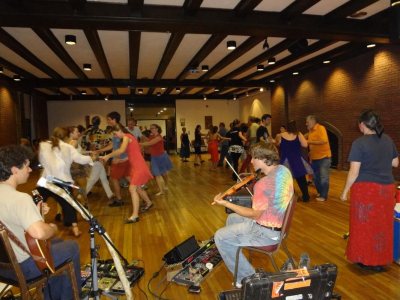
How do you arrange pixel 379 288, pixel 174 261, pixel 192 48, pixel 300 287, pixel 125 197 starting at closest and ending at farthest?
pixel 300 287, pixel 379 288, pixel 174 261, pixel 125 197, pixel 192 48

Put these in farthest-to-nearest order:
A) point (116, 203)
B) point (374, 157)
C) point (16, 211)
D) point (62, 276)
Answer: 1. point (116, 203)
2. point (374, 157)
3. point (62, 276)
4. point (16, 211)

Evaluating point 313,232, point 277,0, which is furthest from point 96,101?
point 313,232

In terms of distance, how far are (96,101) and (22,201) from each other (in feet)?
47.4

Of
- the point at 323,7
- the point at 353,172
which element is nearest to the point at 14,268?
the point at 353,172

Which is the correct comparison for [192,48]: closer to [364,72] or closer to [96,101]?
[364,72]

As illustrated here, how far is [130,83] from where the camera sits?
11.5 metres

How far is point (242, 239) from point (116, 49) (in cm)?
613

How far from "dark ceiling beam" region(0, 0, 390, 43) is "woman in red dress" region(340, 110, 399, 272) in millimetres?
3105

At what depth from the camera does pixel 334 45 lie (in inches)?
308

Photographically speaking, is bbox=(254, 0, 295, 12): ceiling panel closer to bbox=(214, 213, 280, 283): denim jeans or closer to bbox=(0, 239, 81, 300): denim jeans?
bbox=(214, 213, 280, 283): denim jeans

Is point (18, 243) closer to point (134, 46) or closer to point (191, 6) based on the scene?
point (191, 6)

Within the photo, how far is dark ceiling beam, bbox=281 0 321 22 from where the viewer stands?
4.78 meters

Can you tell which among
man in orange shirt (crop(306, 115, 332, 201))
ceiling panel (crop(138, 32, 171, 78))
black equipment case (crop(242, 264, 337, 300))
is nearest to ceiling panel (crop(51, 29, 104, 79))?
ceiling panel (crop(138, 32, 171, 78))

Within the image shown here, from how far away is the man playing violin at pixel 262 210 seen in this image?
2.29m
